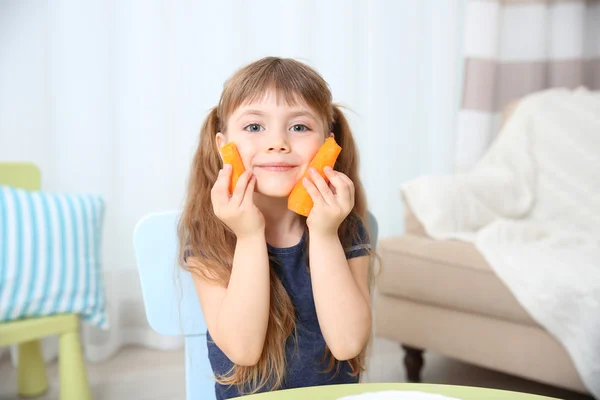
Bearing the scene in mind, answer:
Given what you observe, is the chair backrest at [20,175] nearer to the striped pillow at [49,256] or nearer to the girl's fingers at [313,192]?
the striped pillow at [49,256]

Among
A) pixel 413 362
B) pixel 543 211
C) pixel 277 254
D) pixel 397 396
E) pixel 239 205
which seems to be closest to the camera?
pixel 397 396

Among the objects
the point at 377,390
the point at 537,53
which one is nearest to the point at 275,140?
the point at 377,390

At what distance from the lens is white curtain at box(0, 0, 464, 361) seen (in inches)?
80.6

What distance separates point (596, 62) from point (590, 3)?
267 mm

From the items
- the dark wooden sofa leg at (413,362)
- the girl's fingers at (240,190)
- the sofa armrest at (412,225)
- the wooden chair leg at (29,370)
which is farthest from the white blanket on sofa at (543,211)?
the wooden chair leg at (29,370)

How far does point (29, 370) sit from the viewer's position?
5.92ft

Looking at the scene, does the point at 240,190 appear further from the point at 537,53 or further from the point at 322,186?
the point at 537,53

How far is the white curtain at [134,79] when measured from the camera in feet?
6.72

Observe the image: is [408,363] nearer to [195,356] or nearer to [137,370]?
[137,370]

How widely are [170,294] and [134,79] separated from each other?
4.43 ft

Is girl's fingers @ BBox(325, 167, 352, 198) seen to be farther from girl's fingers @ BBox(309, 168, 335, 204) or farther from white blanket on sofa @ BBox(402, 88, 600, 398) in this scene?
white blanket on sofa @ BBox(402, 88, 600, 398)

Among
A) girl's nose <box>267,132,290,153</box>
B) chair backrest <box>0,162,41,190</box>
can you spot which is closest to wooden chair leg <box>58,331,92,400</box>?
chair backrest <box>0,162,41,190</box>

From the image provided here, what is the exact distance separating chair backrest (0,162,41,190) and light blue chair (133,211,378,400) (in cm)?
101

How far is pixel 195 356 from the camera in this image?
3.26 ft
